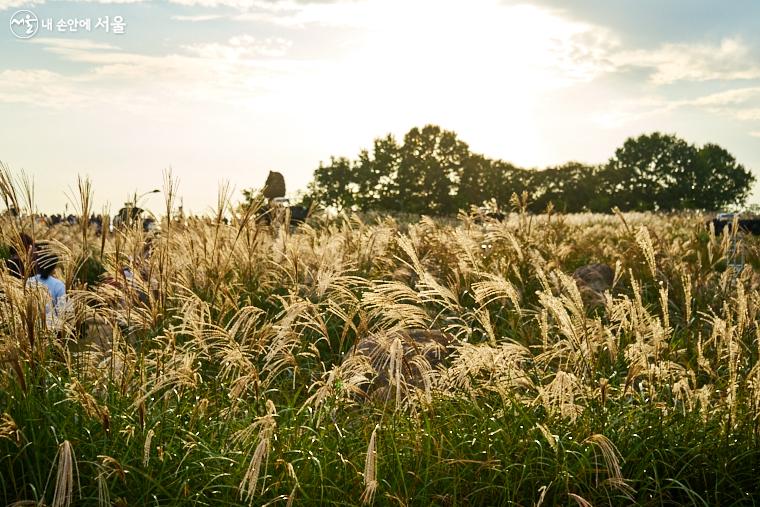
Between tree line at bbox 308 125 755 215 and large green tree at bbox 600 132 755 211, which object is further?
large green tree at bbox 600 132 755 211

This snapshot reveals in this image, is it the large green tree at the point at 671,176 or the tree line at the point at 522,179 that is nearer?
the tree line at the point at 522,179

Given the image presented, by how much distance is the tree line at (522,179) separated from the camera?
4800 cm

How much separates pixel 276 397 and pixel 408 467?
2059 millimetres

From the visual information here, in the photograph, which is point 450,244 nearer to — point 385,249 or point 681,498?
point 385,249

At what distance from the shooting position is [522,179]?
174 ft

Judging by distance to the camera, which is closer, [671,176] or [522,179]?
[522,179]

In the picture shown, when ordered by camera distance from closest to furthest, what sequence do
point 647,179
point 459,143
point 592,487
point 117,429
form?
point 592,487, point 117,429, point 459,143, point 647,179

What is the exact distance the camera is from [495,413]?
13.5ft

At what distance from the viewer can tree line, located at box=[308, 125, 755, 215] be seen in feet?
157

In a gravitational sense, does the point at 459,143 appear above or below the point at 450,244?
above

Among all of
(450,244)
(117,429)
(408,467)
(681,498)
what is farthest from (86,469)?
(450,244)

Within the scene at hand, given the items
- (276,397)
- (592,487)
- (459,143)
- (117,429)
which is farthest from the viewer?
(459,143)

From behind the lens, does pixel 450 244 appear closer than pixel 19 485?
No

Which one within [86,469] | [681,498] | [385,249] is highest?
[385,249]
